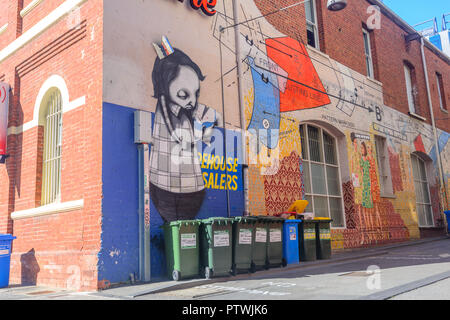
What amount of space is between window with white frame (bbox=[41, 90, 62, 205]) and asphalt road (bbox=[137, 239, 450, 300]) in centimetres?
427

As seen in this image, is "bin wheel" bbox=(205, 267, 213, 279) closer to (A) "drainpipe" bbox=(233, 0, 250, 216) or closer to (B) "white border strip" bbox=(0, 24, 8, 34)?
(A) "drainpipe" bbox=(233, 0, 250, 216)

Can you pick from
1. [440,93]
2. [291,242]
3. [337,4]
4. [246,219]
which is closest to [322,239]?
[291,242]

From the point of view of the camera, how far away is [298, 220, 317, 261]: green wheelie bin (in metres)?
9.91

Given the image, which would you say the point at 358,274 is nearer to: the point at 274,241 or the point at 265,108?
the point at 274,241

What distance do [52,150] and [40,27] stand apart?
9.72ft

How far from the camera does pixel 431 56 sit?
2214 centimetres

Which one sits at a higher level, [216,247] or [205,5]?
[205,5]

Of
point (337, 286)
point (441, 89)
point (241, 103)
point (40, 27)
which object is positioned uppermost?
point (441, 89)

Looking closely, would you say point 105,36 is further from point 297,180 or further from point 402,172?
point 402,172

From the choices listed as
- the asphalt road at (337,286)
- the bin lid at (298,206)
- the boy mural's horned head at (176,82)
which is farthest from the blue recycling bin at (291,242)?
the boy mural's horned head at (176,82)

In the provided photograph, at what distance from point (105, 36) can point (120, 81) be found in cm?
89

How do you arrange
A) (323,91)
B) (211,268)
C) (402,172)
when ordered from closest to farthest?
1. (211,268)
2. (323,91)
3. (402,172)

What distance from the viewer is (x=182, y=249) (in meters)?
7.53

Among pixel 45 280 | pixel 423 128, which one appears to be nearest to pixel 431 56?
pixel 423 128
